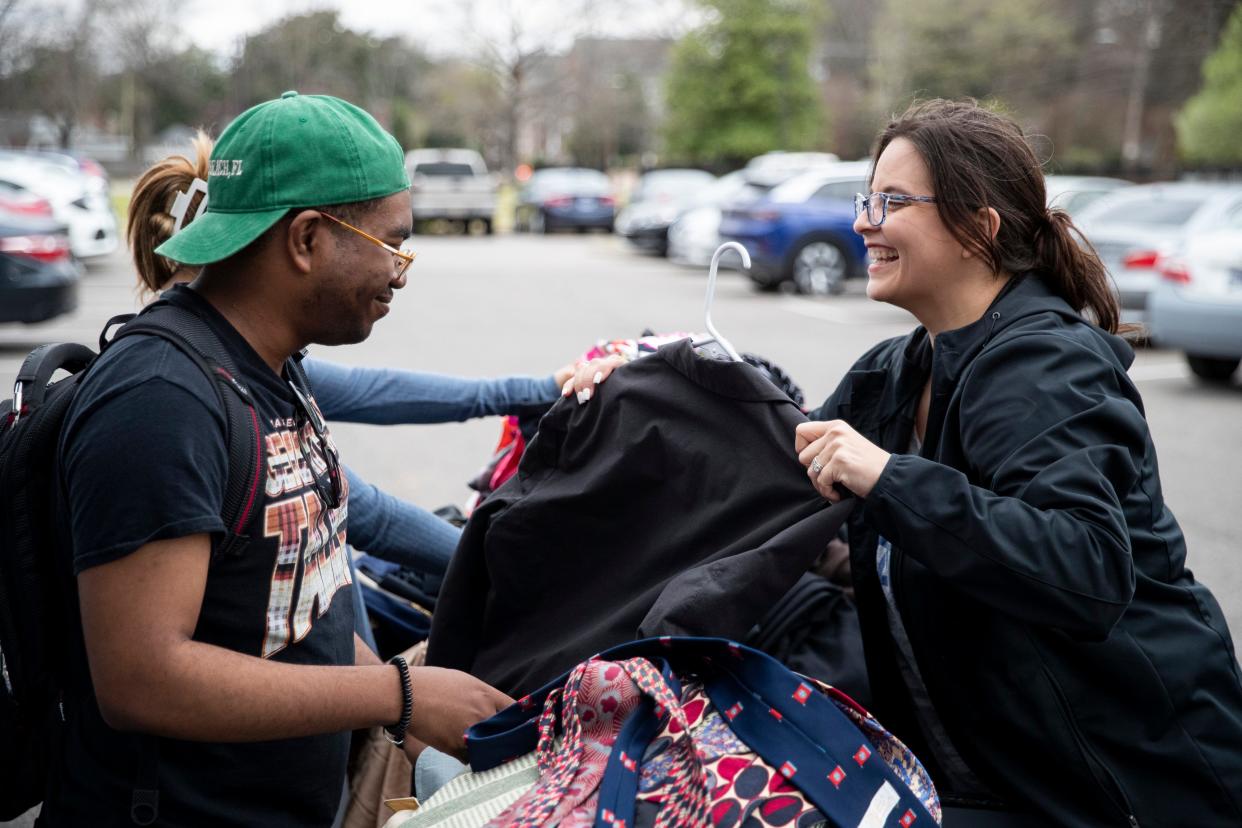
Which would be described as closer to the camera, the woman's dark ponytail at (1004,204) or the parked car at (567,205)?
the woman's dark ponytail at (1004,204)

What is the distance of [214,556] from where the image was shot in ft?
5.80

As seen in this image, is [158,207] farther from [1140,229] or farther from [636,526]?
[1140,229]

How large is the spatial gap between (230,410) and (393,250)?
1.32 feet

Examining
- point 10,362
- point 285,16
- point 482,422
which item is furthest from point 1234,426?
point 285,16

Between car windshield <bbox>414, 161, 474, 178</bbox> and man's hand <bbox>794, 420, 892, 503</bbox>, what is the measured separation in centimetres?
2651

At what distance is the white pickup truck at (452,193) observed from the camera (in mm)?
27328

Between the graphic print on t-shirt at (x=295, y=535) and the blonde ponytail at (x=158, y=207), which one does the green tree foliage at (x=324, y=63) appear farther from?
the graphic print on t-shirt at (x=295, y=535)

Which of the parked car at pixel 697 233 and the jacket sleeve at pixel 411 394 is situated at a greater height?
the jacket sleeve at pixel 411 394

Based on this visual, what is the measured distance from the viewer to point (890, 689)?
2477 mm

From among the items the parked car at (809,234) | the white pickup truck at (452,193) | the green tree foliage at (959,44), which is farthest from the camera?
the green tree foliage at (959,44)

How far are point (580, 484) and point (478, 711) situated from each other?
585mm

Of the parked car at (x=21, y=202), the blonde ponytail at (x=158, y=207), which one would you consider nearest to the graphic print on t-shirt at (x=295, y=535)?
the blonde ponytail at (x=158, y=207)

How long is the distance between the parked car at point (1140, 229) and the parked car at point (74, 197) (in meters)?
13.0

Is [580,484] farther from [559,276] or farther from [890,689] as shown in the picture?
[559,276]
